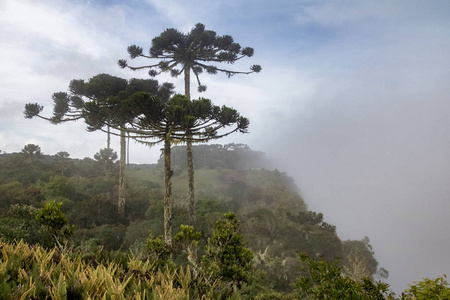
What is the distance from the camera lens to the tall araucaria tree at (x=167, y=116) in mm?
11609

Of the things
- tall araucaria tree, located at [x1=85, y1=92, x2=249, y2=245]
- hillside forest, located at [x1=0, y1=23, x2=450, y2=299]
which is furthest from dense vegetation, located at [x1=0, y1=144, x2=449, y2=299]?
tall araucaria tree, located at [x1=85, y1=92, x2=249, y2=245]

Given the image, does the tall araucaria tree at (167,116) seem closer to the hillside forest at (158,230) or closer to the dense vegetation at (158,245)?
the hillside forest at (158,230)

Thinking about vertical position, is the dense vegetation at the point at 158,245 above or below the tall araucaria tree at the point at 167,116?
below

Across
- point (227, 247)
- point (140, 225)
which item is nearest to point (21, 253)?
point (227, 247)

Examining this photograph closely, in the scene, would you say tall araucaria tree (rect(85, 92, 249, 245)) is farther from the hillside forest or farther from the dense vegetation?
the dense vegetation

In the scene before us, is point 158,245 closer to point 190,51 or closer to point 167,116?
point 167,116

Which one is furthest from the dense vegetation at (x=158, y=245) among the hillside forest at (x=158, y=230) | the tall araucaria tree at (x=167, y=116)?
the tall araucaria tree at (x=167, y=116)

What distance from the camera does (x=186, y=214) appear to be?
19.1m

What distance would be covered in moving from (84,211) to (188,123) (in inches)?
A: 454

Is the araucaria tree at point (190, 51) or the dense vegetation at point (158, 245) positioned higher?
the araucaria tree at point (190, 51)

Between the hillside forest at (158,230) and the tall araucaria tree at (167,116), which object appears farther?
the tall araucaria tree at (167,116)

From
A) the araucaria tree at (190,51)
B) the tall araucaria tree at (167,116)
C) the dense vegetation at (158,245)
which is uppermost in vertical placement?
the araucaria tree at (190,51)

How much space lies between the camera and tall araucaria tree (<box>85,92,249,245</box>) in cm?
1161

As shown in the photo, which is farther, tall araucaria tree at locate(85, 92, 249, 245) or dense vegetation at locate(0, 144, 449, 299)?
tall araucaria tree at locate(85, 92, 249, 245)
